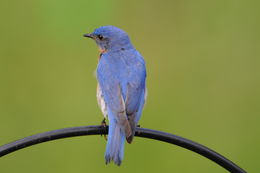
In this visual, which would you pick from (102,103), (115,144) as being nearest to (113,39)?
(102,103)

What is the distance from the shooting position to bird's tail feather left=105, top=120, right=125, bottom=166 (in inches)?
167

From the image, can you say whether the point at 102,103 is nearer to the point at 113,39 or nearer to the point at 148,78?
the point at 113,39

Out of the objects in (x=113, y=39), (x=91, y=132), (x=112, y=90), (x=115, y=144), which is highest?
(x=113, y=39)

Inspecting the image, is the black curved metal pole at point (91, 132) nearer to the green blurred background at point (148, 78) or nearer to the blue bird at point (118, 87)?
the blue bird at point (118, 87)

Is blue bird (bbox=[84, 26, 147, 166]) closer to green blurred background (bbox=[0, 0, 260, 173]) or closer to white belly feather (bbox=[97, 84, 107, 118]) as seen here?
white belly feather (bbox=[97, 84, 107, 118])

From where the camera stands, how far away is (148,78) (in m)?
6.71

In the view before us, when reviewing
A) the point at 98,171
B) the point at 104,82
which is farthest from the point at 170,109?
the point at 104,82

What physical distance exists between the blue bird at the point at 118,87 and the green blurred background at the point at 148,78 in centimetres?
119

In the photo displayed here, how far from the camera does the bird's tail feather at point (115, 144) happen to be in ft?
13.9

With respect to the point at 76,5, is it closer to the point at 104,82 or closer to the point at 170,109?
the point at 170,109

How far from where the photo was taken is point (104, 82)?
4.89 metres

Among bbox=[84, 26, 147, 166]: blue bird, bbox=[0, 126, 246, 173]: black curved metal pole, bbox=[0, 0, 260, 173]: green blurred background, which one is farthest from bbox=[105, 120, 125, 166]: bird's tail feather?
bbox=[0, 0, 260, 173]: green blurred background

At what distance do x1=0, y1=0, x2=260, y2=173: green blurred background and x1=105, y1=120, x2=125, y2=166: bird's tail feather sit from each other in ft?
5.85

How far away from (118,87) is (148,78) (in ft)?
6.40
